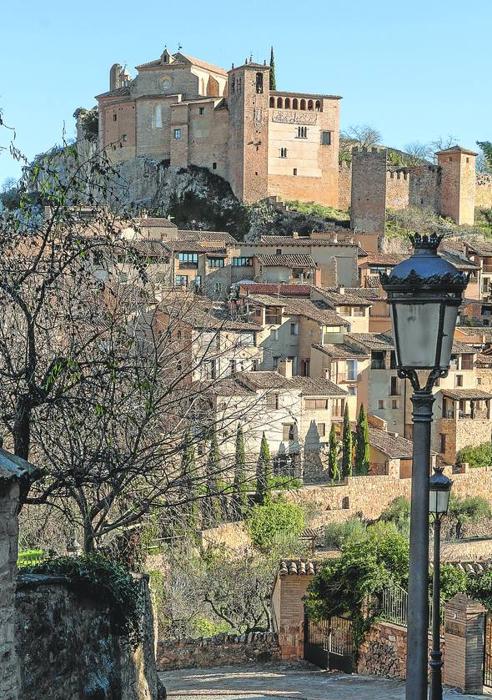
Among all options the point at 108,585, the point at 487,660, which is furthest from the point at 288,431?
the point at 108,585

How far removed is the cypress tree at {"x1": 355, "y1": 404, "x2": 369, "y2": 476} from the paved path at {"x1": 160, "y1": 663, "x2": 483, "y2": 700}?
95.1 ft

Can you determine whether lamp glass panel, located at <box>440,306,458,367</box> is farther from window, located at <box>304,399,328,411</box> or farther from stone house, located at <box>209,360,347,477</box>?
window, located at <box>304,399,328,411</box>

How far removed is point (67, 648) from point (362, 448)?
130ft

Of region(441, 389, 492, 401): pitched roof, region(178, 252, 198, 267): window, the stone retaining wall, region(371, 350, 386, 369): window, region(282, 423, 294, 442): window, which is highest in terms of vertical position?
region(178, 252, 198, 267): window

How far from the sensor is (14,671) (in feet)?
23.7

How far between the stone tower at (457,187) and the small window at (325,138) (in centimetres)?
904

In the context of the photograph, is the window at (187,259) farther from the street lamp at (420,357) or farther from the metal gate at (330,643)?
the street lamp at (420,357)

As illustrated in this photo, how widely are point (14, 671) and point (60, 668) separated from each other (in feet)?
6.52

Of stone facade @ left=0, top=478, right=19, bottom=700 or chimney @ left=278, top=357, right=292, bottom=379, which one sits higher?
chimney @ left=278, top=357, right=292, bottom=379

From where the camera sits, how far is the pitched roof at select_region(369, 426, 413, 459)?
48.7 m

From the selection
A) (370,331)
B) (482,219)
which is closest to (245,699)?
(370,331)

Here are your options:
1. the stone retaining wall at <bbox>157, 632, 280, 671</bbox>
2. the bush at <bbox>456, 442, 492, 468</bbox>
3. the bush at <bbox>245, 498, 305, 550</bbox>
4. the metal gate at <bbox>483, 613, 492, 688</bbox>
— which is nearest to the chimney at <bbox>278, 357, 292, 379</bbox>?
the bush at <bbox>456, 442, 492, 468</bbox>

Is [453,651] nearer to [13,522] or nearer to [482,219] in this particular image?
[13,522]

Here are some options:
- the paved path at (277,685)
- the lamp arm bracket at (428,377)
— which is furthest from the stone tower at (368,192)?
the lamp arm bracket at (428,377)
